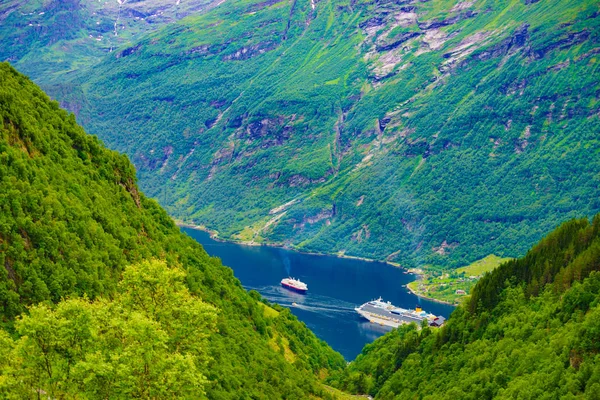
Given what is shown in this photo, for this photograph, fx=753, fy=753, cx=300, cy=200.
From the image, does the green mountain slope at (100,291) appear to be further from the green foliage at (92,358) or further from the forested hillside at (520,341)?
the forested hillside at (520,341)

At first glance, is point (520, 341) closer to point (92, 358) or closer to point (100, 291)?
point (100, 291)

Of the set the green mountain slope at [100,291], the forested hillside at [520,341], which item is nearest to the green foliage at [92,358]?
the green mountain slope at [100,291]

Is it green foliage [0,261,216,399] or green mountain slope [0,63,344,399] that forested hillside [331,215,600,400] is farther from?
green foliage [0,261,216,399]

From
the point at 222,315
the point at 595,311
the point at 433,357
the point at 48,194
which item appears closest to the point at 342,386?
the point at 433,357

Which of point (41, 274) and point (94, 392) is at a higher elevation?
point (41, 274)

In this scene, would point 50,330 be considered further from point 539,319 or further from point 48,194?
point 539,319

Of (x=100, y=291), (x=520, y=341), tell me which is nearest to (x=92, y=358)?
(x=100, y=291)
